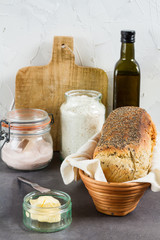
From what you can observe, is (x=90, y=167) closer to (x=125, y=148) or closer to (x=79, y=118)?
(x=125, y=148)

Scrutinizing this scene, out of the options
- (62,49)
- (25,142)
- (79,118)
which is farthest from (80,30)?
(25,142)

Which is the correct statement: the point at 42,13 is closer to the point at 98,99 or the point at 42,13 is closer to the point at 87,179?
the point at 98,99

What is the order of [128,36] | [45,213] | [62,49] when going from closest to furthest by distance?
[45,213]
[128,36]
[62,49]

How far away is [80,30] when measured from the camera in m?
1.26

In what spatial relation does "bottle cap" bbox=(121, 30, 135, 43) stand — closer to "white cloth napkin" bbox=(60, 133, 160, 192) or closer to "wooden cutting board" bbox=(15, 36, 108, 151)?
"wooden cutting board" bbox=(15, 36, 108, 151)

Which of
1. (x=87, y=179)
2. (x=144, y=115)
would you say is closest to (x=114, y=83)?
(x=144, y=115)

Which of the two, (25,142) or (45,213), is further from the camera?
(25,142)

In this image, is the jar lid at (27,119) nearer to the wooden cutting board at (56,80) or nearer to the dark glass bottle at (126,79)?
the wooden cutting board at (56,80)

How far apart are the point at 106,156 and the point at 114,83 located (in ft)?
1.39

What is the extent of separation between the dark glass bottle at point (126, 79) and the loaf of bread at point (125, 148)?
20 centimetres

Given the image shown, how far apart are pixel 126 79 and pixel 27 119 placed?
0.36 meters

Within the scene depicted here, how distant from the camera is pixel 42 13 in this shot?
48.7 inches

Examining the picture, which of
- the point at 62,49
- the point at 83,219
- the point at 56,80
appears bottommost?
the point at 83,219

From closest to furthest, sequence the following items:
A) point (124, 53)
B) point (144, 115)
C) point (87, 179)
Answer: point (87, 179) → point (144, 115) → point (124, 53)
